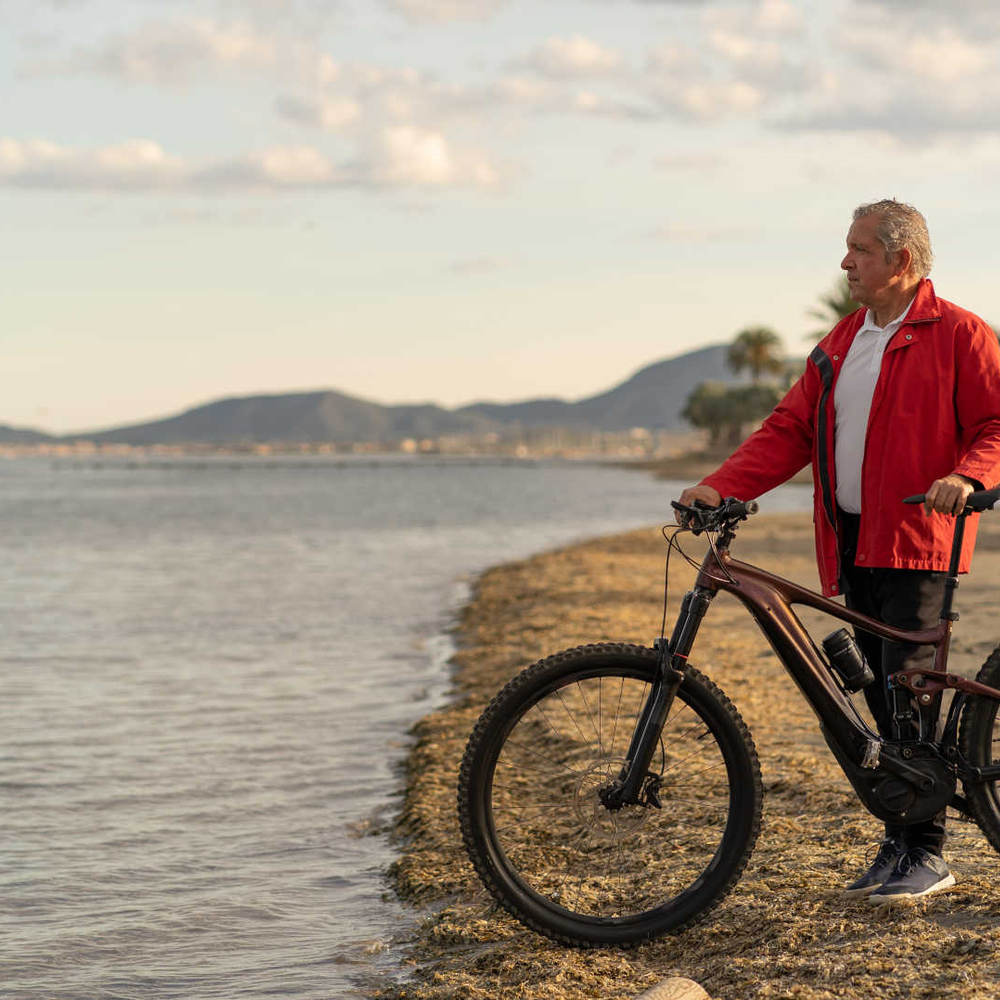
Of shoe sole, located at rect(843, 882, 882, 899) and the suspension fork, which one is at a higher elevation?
the suspension fork

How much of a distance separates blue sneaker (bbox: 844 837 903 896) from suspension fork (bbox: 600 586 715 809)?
85cm

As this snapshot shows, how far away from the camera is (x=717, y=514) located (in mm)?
3867

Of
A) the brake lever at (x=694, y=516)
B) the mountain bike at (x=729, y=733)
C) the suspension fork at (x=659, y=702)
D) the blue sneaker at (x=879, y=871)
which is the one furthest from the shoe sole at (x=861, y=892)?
the brake lever at (x=694, y=516)

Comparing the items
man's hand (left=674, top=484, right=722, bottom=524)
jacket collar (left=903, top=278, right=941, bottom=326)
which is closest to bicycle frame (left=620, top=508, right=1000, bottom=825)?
man's hand (left=674, top=484, right=722, bottom=524)

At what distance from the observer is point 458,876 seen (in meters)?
Result: 5.38

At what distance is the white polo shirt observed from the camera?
4.04 m

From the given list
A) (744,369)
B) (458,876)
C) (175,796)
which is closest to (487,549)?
(175,796)

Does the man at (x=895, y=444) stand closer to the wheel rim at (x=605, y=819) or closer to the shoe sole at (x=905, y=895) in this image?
the shoe sole at (x=905, y=895)

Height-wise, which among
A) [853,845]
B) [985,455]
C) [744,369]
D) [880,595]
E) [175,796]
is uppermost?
[744,369]

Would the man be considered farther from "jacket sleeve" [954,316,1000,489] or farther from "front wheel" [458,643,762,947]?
"front wheel" [458,643,762,947]

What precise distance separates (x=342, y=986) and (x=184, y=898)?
136cm

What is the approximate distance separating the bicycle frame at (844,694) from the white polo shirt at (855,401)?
0.35 metres

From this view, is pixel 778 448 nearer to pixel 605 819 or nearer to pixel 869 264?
pixel 869 264

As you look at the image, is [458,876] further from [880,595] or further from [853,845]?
[880,595]
